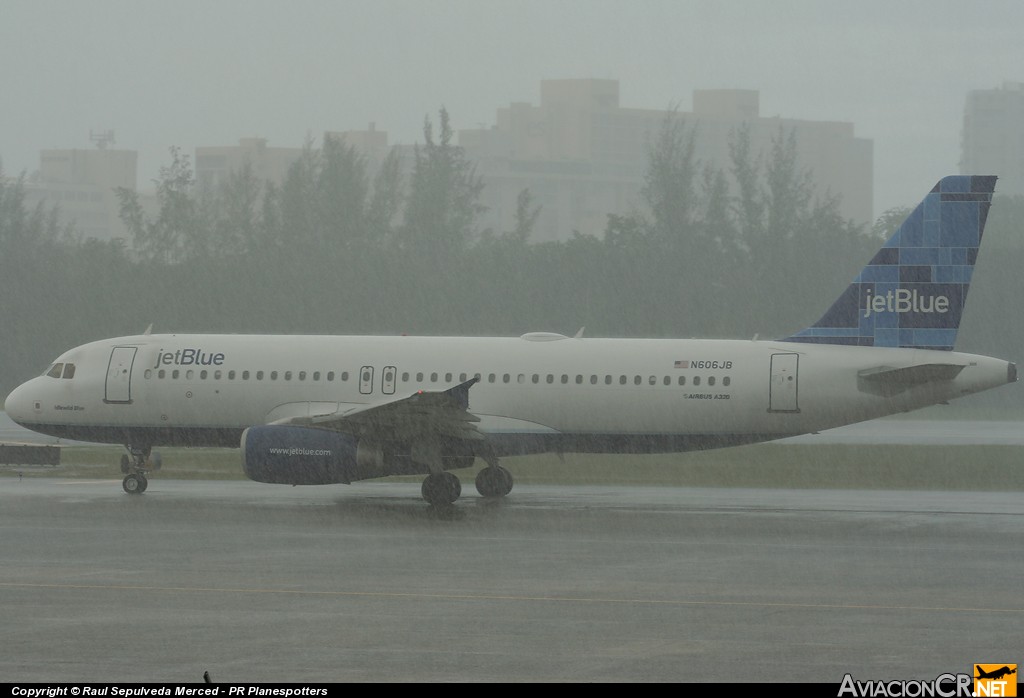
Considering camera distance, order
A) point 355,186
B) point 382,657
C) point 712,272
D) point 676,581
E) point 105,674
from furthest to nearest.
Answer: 1. point 355,186
2. point 712,272
3. point 676,581
4. point 382,657
5. point 105,674

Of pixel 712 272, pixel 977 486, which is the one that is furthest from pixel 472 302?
pixel 977 486

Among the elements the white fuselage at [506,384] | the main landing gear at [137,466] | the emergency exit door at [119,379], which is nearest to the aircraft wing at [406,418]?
the white fuselage at [506,384]

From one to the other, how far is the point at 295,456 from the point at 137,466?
18.1 ft

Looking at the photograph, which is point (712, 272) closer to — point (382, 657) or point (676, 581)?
point (676, 581)

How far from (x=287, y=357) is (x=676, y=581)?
14.4 meters

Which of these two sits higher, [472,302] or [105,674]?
[472,302]

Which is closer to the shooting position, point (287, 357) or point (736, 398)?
point (736, 398)

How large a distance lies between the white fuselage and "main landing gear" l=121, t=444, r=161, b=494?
28 cm

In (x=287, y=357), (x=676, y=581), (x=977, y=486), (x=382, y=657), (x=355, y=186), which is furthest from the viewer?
(x=355, y=186)

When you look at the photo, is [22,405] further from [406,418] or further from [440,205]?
[440,205]

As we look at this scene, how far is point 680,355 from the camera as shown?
96.2ft

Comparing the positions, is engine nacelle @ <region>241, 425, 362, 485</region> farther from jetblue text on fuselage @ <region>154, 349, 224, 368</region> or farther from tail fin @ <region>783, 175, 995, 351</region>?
tail fin @ <region>783, 175, 995, 351</region>

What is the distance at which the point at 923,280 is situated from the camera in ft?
95.3

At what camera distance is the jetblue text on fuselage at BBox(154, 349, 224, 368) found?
101 feet
